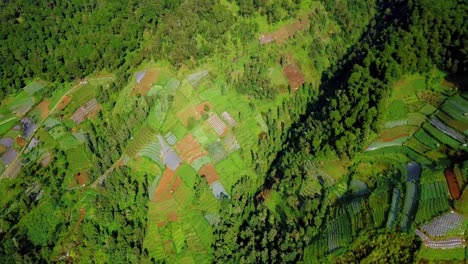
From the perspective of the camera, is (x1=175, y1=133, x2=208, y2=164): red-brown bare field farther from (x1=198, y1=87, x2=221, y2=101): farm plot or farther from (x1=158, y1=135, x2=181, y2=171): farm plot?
(x1=198, y1=87, x2=221, y2=101): farm plot

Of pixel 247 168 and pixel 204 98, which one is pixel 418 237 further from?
pixel 204 98

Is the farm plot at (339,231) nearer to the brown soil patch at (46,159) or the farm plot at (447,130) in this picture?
the farm plot at (447,130)

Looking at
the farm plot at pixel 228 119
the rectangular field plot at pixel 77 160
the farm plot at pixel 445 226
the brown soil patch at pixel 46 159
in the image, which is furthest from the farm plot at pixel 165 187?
the farm plot at pixel 445 226

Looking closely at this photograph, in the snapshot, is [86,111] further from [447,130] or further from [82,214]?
[447,130]

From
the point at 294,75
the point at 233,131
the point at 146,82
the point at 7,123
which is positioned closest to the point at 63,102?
the point at 7,123

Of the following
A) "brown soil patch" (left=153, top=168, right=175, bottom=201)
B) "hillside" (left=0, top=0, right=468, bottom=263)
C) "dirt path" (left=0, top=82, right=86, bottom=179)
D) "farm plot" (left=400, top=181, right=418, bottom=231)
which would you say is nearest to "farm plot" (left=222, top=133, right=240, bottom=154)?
"hillside" (left=0, top=0, right=468, bottom=263)

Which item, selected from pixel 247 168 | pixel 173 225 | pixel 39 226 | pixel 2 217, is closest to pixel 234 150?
pixel 247 168
